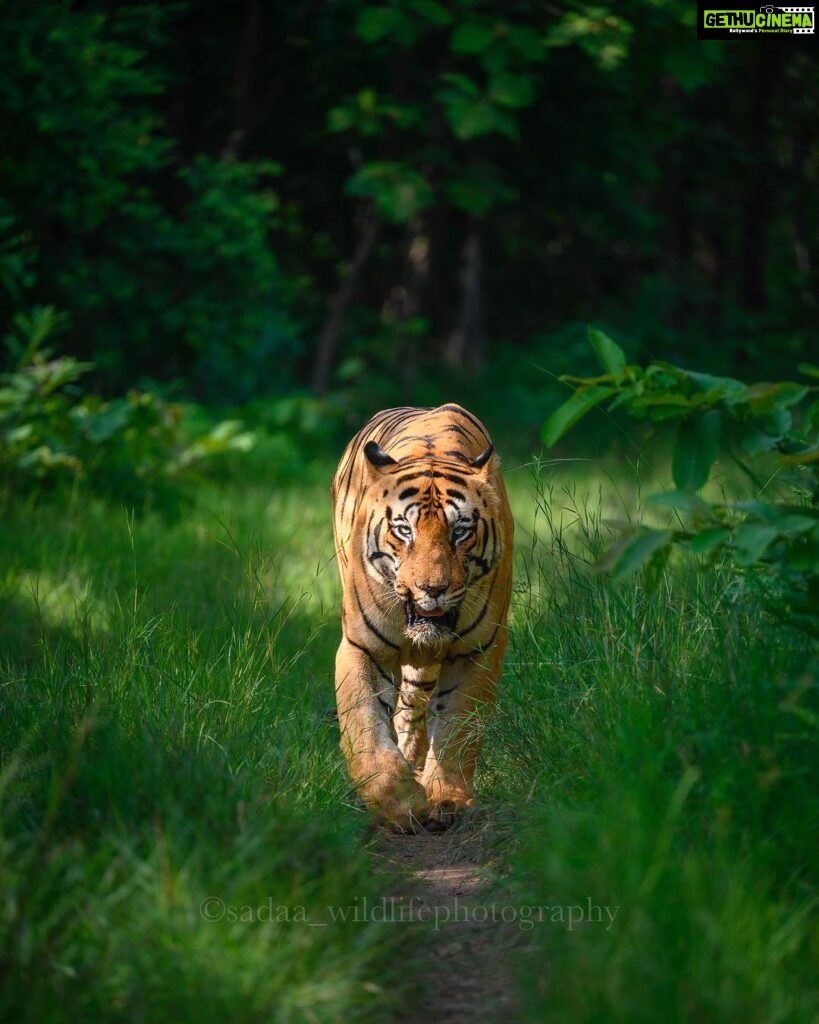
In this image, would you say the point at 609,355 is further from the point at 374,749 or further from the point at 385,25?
the point at 385,25

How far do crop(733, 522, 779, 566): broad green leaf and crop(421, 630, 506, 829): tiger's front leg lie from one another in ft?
5.36

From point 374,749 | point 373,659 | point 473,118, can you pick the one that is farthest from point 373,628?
point 473,118

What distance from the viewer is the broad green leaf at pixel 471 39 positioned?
994 centimetres

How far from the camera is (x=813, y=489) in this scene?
11.4 feet

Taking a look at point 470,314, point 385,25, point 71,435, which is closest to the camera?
point 71,435

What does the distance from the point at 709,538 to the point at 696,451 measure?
10.3 inches

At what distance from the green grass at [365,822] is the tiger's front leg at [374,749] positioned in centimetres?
12

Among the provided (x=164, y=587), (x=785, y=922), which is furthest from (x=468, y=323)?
(x=785, y=922)

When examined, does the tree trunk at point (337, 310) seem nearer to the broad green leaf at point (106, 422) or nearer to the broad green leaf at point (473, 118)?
the broad green leaf at point (473, 118)

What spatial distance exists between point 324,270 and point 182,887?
1238 centimetres

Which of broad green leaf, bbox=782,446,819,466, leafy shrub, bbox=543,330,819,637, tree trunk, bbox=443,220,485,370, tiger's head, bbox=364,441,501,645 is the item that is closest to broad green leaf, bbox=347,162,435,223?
tree trunk, bbox=443,220,485,370

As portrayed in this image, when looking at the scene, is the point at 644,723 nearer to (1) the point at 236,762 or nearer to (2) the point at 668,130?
(1) the point at 236,762

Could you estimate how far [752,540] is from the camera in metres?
2.72

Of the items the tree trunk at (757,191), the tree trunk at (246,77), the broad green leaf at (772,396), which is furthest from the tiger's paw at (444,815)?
the tree trunk at (757,191)
